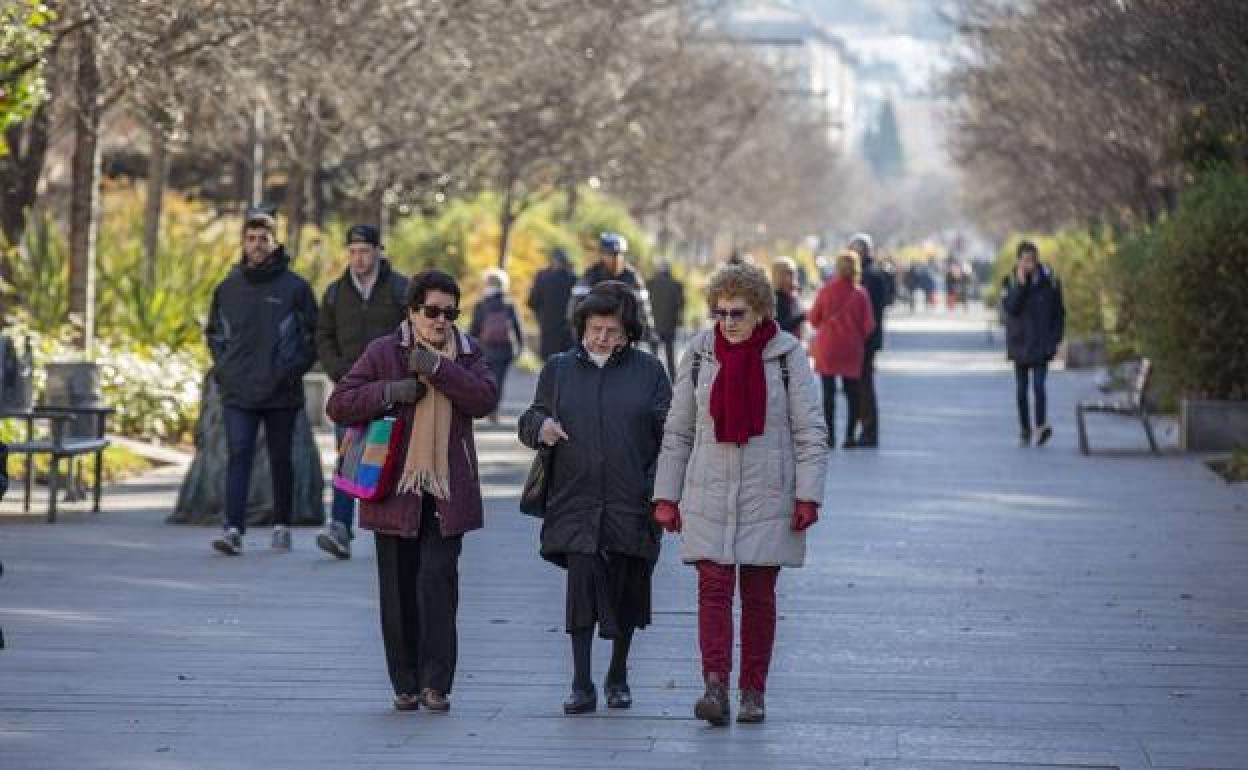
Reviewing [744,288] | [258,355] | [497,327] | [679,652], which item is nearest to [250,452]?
[258,355]

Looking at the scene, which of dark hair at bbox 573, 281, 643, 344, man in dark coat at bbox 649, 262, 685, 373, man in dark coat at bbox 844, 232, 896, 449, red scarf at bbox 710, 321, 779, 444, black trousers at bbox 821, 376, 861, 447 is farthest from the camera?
man in dark coat at bbox 649, 262, 685, 373

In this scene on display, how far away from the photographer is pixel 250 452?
15258 mm

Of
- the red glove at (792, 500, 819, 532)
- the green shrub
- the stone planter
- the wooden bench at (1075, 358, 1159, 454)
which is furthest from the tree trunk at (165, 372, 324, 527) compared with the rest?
the green shrub

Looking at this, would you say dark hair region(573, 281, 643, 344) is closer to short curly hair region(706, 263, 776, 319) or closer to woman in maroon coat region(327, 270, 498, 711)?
short curly hair region(706, 263, 776, 319)

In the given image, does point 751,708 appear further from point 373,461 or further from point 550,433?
point 373,461

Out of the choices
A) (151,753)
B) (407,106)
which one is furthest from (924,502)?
(407,106)

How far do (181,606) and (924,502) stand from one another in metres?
7.42

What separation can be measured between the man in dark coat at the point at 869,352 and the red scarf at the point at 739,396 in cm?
1481

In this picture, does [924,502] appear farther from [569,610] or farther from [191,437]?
[569,610]

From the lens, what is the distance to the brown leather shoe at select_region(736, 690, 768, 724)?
9812 mm

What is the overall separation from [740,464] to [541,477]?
30.2 inches

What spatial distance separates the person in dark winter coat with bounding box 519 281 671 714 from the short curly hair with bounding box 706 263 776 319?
0.38 metres

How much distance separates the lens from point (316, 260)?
29.2 m

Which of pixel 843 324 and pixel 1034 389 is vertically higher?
pixel 843 324
